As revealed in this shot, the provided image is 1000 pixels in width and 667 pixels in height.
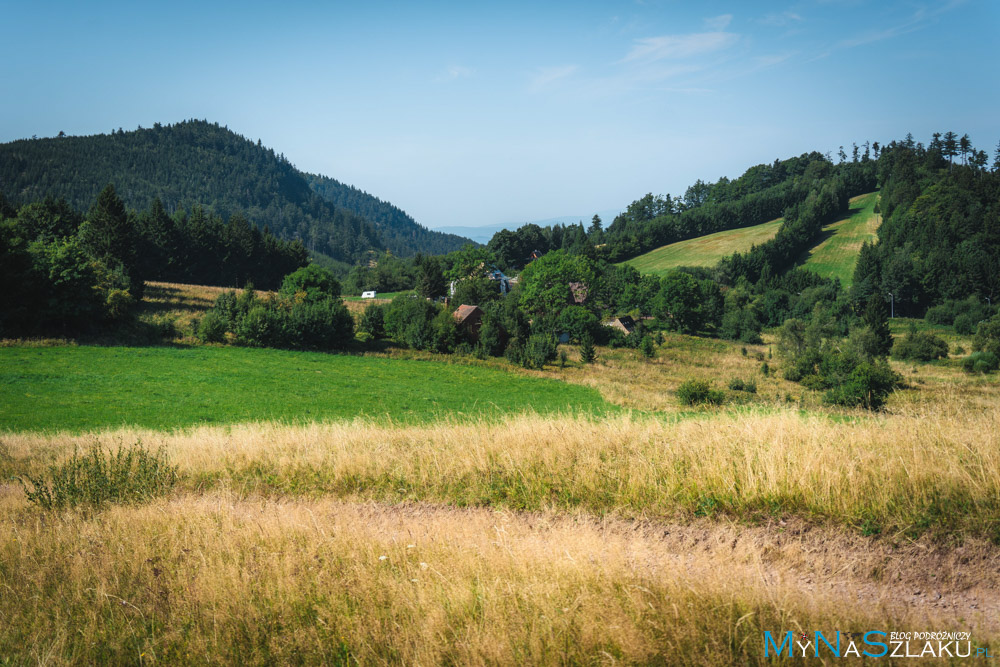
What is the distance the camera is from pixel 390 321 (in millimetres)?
59844

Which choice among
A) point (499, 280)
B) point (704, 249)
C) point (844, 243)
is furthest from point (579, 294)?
point (844, 243)

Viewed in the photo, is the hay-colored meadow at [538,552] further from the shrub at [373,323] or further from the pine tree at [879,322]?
the pine tree at [879,322]

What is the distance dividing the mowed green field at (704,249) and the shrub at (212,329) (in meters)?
95.3

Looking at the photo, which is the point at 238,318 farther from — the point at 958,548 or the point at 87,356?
the point at 958,548

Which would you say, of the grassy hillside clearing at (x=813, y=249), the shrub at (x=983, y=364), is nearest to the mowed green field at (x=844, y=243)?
the grassy hillside clearing at (x=813, y=249)

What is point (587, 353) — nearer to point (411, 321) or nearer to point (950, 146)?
point (411, 321)

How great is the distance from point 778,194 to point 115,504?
166861 mm

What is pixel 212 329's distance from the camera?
46.9 metres

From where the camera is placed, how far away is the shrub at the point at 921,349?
6203 centimetres

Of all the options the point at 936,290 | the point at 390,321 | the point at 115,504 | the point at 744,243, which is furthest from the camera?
the point at 744,243

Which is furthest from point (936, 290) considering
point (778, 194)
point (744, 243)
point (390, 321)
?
point (390, 321)

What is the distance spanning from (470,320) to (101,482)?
2232 inches

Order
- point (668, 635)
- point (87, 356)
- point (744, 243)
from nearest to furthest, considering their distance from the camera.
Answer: point (668, 635) → point (87, 356) → point (744, 243)

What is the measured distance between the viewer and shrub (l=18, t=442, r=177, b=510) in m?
6.92
